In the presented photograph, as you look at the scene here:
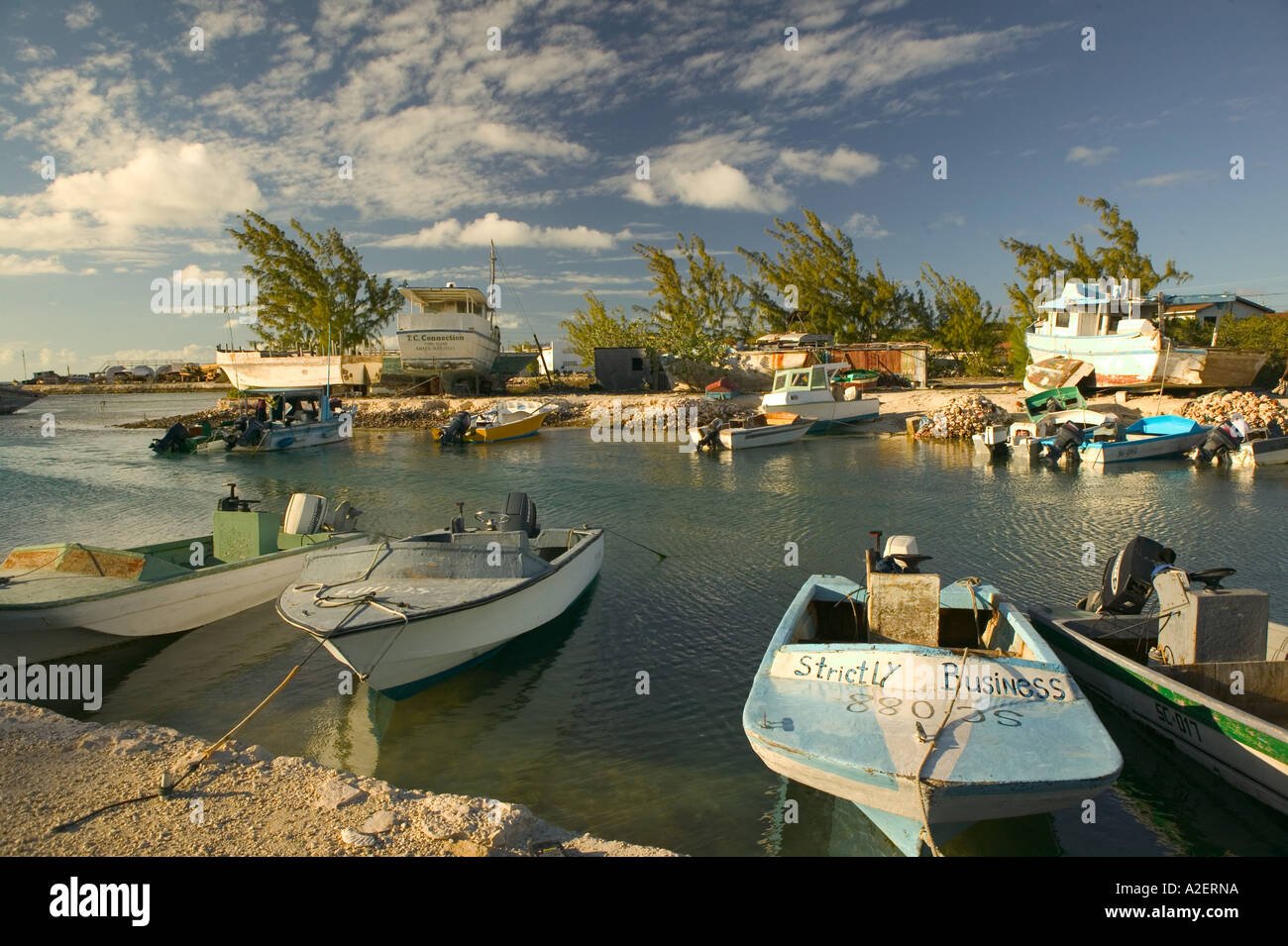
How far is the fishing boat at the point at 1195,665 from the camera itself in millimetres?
6102

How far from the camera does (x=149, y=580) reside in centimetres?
1038

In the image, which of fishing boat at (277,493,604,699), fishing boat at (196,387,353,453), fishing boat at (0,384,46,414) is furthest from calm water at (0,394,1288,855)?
fishing boat at (0,384,46,414)

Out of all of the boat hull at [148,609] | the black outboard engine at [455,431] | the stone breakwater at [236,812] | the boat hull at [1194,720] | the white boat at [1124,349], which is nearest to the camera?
the stone breakwater at [236,812]

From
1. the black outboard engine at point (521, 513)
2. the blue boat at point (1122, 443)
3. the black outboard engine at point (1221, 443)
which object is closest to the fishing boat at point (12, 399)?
the black outboard engine at point (521, 513)

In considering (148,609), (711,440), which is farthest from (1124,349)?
(148,609)

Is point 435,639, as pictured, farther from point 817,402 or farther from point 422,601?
point 817,402

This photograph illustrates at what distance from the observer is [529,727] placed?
833cm

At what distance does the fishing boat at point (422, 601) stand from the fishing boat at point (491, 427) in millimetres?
30791

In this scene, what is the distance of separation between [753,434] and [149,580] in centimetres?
2755

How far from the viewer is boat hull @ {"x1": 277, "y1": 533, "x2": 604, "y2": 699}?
789 cm

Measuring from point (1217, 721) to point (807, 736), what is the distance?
3744 mm


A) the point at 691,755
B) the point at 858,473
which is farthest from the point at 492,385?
the point at 691,755

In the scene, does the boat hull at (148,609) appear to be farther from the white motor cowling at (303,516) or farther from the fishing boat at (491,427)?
the fishing boat at (491,427)
